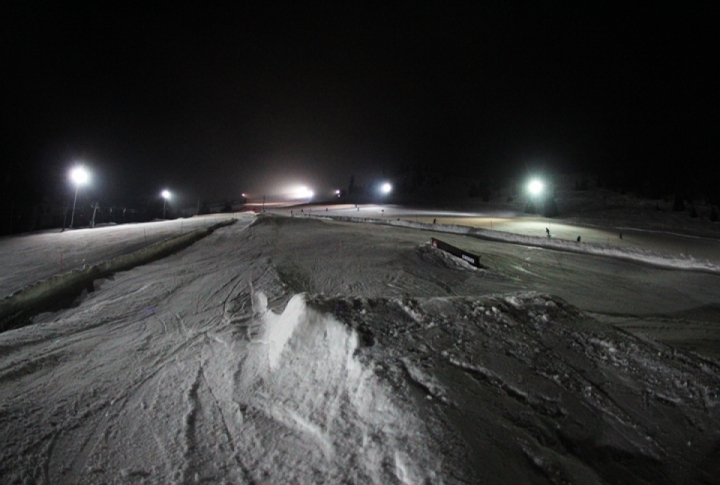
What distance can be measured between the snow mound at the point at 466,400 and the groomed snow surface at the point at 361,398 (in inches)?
0.7

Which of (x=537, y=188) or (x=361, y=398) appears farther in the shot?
(x=537, y=188)

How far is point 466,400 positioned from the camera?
3.70m

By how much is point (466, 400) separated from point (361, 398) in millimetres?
1152

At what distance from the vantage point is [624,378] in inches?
177

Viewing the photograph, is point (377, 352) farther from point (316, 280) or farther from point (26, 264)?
point (26, 264)

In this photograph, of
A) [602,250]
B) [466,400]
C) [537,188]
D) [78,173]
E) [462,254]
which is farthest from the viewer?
[537,188]

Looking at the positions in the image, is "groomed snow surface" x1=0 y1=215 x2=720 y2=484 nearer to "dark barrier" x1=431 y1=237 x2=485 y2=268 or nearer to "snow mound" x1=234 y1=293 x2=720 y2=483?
"snow mound" x1=234 y1=293 x2=720 y2=483

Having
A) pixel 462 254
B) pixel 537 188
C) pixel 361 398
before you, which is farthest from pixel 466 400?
pixel 537 188

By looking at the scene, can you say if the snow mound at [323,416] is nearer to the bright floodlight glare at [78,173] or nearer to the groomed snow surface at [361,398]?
the groomed snow surface at [361,398]

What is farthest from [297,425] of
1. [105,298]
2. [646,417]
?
[105,298]

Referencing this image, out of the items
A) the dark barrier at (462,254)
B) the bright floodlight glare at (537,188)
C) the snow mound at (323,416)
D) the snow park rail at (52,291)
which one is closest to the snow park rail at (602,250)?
the dark barrier at (462,254)

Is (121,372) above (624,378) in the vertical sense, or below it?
below

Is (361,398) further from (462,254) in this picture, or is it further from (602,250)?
(602,250)

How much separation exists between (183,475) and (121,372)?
2939 mm
